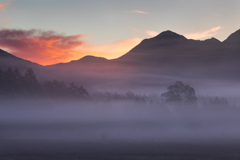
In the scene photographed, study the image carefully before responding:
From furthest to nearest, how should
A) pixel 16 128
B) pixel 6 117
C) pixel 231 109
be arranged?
pixel 231 109 < pixel 6 117 < pixel 16 128

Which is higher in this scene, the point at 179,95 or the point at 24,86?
the point at 24,86

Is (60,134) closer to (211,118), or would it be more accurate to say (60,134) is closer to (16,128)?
(16,128)

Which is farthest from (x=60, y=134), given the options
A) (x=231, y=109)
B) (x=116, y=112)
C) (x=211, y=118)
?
(x=231, y=109)

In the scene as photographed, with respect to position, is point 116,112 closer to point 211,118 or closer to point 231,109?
point 211,118

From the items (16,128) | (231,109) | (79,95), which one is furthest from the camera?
(231,109)

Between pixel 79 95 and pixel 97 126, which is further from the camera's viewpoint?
pixel 79 95

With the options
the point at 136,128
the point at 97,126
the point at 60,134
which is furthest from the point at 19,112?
the point at 136,128

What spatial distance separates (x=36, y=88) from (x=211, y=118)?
Result: 63173mm

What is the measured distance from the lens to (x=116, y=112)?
132m

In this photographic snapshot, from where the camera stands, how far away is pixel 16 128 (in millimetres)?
92250

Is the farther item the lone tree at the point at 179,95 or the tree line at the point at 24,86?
the lone tree at the point at 179,95

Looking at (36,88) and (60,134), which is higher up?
(36,88)

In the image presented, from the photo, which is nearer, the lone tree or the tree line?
the tree line

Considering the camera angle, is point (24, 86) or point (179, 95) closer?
point (24, 86)
